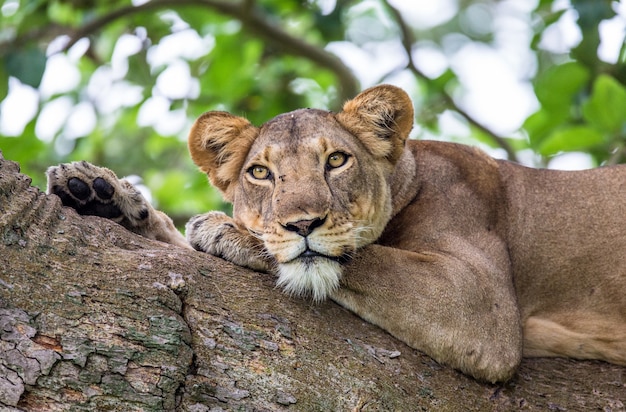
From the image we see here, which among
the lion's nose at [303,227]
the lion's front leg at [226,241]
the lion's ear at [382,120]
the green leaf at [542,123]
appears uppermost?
the lion's ear at [382,120]

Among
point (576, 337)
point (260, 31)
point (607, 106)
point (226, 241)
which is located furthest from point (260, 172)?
point (260, 31)

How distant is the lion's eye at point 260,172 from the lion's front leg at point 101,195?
2.26ft

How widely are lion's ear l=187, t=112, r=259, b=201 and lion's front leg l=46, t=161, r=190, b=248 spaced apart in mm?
705

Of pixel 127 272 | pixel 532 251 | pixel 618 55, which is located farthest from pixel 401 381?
pixel 618 55

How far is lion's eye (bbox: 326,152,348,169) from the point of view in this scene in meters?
5.39

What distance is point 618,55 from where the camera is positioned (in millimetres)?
8023

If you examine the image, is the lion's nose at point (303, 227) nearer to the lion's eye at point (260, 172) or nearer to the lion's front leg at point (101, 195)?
the lion's eye at point (260, 172)

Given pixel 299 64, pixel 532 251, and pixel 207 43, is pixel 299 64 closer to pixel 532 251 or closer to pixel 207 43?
pixel 207 43

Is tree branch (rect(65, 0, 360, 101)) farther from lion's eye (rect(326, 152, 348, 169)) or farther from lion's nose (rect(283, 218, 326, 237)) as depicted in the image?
lion's nose (rect(283, 218, 326, 237))

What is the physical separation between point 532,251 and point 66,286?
346 cm

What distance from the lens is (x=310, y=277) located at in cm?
444

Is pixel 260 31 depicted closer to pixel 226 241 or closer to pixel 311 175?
pixel 311 175

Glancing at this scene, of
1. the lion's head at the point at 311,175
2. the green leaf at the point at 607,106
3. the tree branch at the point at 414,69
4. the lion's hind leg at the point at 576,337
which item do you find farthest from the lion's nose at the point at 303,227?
the tree branch at the point at 414,69

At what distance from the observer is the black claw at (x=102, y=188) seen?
4.75m
